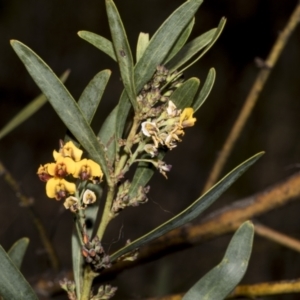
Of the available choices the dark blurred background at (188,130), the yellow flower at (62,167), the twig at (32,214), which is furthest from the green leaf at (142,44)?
the dark blurred background at (188,130)

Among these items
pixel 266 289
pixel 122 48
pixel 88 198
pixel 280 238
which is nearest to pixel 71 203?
pixel 88 198

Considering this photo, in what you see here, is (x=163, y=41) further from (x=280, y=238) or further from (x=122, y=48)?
(x=280, y=238)

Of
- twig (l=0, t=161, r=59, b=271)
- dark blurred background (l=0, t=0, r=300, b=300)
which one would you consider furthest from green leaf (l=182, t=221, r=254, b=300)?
dark blurred background (l=0, t=0, r=300, b=300)

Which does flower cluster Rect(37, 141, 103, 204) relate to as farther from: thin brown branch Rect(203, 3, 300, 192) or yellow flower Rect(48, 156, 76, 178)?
thin brown branch Rect(203, 3, 300, 192)

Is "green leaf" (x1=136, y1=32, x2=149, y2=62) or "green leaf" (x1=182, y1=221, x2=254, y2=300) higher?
"green leaf" (x1=136, y1=32, x2=149, y2=62)

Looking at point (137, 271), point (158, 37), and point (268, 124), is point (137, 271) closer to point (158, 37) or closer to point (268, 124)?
point (268, 124)

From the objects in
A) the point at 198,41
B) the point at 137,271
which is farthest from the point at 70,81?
the point at 198,41
